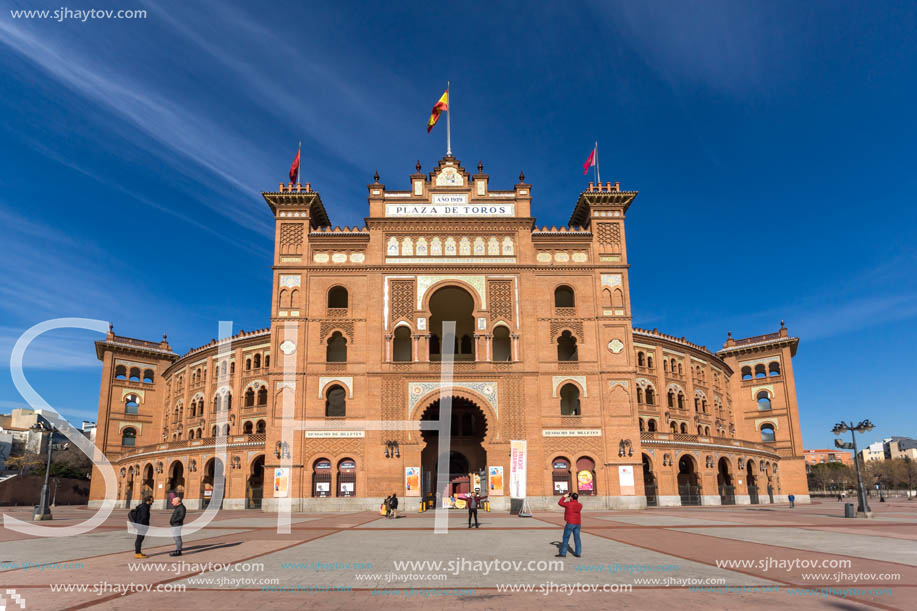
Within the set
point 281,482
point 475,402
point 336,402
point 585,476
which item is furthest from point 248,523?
point 585,476

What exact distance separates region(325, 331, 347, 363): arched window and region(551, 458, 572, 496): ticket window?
16189mm

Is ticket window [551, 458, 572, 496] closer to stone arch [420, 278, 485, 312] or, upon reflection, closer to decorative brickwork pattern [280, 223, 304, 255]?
stone arch [420, 278, 485, 312]

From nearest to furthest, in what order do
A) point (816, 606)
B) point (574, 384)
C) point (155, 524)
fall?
point (816, 606), point (155, 524), point (574, 384)

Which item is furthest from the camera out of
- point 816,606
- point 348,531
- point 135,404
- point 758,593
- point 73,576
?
point 135,404

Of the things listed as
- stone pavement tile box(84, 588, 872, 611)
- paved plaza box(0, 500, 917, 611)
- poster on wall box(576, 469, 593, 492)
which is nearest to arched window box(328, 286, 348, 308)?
poster on wall box(576, 469, 593, 492)

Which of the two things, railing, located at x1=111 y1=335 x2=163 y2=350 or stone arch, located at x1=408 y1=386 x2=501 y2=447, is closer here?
stone arch, located at x1=408 y1=386 x2=501 y2=447

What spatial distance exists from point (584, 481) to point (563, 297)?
13248 mm

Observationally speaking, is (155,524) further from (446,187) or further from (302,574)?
(446,187)

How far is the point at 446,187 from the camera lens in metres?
44.1

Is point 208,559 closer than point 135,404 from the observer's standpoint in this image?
Yes

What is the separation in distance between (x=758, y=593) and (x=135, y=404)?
6826 cm

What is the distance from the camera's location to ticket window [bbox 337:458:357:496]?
39094 mm

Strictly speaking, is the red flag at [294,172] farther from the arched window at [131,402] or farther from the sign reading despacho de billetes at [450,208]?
the arched window at [131,402]

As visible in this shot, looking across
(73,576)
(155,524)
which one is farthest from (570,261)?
(73,576)
